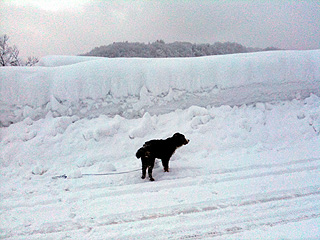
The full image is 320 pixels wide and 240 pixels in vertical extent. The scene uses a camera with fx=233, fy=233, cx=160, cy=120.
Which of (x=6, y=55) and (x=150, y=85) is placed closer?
(x=150, y=85)

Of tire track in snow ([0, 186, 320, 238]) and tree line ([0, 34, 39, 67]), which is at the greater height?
tree line ([0, 34, 39, 67])

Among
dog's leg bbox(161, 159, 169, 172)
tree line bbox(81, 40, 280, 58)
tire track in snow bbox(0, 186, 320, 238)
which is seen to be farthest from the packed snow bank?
tree line bbox(81, 40, 280, 58)

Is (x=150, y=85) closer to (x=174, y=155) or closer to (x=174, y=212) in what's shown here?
(x=174, y=155)

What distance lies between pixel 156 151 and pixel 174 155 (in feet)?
3.14

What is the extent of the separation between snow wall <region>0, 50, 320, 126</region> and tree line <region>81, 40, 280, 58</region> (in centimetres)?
2507

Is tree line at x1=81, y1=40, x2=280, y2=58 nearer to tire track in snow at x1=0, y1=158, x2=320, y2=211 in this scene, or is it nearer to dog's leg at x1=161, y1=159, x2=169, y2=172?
dog's leg at x1=161, y1=159, x2=169, y2=172

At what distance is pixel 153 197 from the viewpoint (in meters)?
3.72

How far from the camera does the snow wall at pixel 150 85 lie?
6.80m

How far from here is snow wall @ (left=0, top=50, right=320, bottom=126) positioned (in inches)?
268

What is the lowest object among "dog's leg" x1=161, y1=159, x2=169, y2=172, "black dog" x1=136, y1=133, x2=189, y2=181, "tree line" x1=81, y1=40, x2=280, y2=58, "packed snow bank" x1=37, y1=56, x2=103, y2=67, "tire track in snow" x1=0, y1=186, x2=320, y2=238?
"tire track in snow" x1=0, y1=186, x2=320, y2=238

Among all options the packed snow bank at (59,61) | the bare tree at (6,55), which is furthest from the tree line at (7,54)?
the packed snow bank at (59,61)

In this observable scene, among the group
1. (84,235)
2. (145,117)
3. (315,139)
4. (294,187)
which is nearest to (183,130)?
(145,117)

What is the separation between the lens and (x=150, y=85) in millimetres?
7270

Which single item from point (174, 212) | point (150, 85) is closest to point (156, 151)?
point (174, 212)
